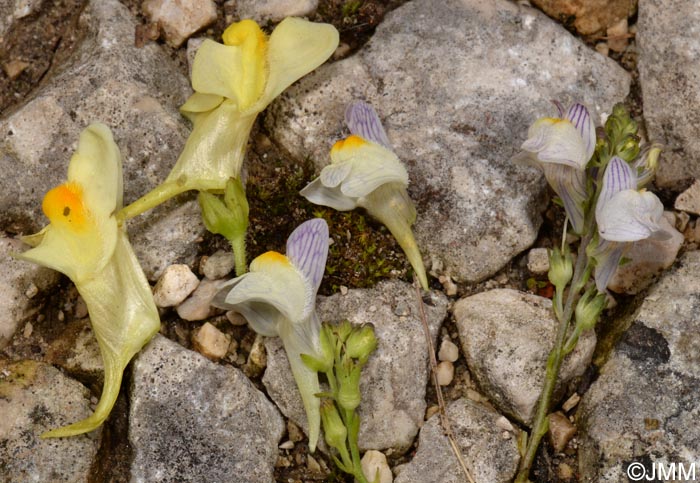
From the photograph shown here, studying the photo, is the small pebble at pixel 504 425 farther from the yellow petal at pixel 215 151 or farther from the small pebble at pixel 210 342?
the yellow petal at pixel 215 151

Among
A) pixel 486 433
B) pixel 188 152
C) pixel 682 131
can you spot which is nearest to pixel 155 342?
pixel 188 152

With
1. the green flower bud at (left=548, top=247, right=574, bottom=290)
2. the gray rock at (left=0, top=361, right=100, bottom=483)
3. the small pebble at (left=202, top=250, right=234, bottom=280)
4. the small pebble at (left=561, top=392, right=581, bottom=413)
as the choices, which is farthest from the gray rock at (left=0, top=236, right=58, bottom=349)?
the small pebble at (left=561, top=392, right=581, bottom=413)

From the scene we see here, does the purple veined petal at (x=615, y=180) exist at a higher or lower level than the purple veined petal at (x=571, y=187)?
higher

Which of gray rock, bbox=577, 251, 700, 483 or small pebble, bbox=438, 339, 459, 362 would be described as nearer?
gray rock, bbox=577, 251, 700, 483

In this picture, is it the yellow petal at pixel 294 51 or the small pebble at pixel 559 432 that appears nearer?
the small pebble at pixel 559 432

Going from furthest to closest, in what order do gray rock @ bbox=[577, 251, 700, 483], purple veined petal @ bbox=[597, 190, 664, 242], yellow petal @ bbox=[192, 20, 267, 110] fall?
yellow petal @ bbox=[192, 20, 267, 110] → gray rock @ bbox=[577, 251, 700, 483] → purple veined petal @ bbox=[597, 190, 664, 242]

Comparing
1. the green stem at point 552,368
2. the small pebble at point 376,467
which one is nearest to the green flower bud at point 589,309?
the green stem at point 552,368

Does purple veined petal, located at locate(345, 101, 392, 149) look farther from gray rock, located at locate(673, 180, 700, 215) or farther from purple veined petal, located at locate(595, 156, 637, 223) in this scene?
gray rock, located at locate(673, 180, 700, 215)

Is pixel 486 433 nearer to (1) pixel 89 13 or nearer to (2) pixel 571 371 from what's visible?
(2) pixel 571 371
